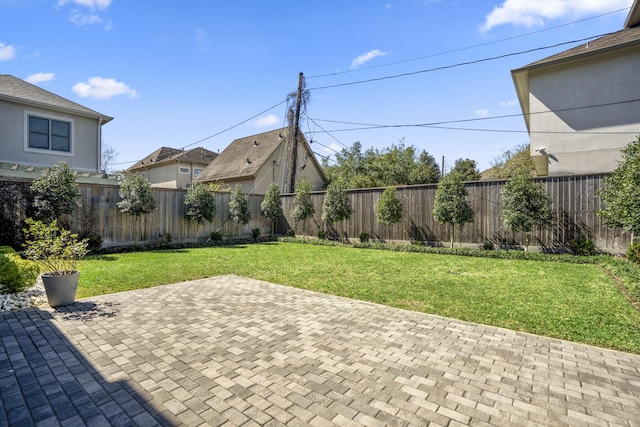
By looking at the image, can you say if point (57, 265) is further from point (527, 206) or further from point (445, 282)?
point (527, 206)

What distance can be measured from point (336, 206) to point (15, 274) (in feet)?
33.7

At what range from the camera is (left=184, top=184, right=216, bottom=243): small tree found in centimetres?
1323

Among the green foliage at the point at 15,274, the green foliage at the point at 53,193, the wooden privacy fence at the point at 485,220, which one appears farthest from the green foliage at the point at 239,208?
the green foliage at the point at 15,274

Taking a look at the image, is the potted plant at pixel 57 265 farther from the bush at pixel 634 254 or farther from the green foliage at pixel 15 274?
the bush at pixel 634 254

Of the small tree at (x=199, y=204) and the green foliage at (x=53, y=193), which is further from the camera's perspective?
the small tree at (x=199, y=204)

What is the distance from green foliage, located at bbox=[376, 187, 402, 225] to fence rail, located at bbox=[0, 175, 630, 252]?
1.20 ft

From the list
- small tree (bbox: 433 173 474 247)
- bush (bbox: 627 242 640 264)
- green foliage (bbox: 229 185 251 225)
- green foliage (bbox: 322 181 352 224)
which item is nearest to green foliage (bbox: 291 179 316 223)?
green foliage (bbox: 322 181 352 224)

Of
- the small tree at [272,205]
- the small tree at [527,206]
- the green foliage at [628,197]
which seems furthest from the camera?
the small tree at [272,205]

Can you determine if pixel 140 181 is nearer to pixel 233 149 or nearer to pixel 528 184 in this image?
pixel 528 184

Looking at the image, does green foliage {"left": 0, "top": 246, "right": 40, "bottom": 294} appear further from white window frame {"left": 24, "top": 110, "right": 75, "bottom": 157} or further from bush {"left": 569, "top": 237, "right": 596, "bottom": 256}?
bush {"left": 569, "top": 237, "right": 596, "bottom": 256}

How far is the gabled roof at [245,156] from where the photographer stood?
21406 mm

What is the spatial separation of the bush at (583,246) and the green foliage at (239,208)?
1221 cm

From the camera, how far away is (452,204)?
35.6 feet

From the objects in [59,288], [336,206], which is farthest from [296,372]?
[336,206]
